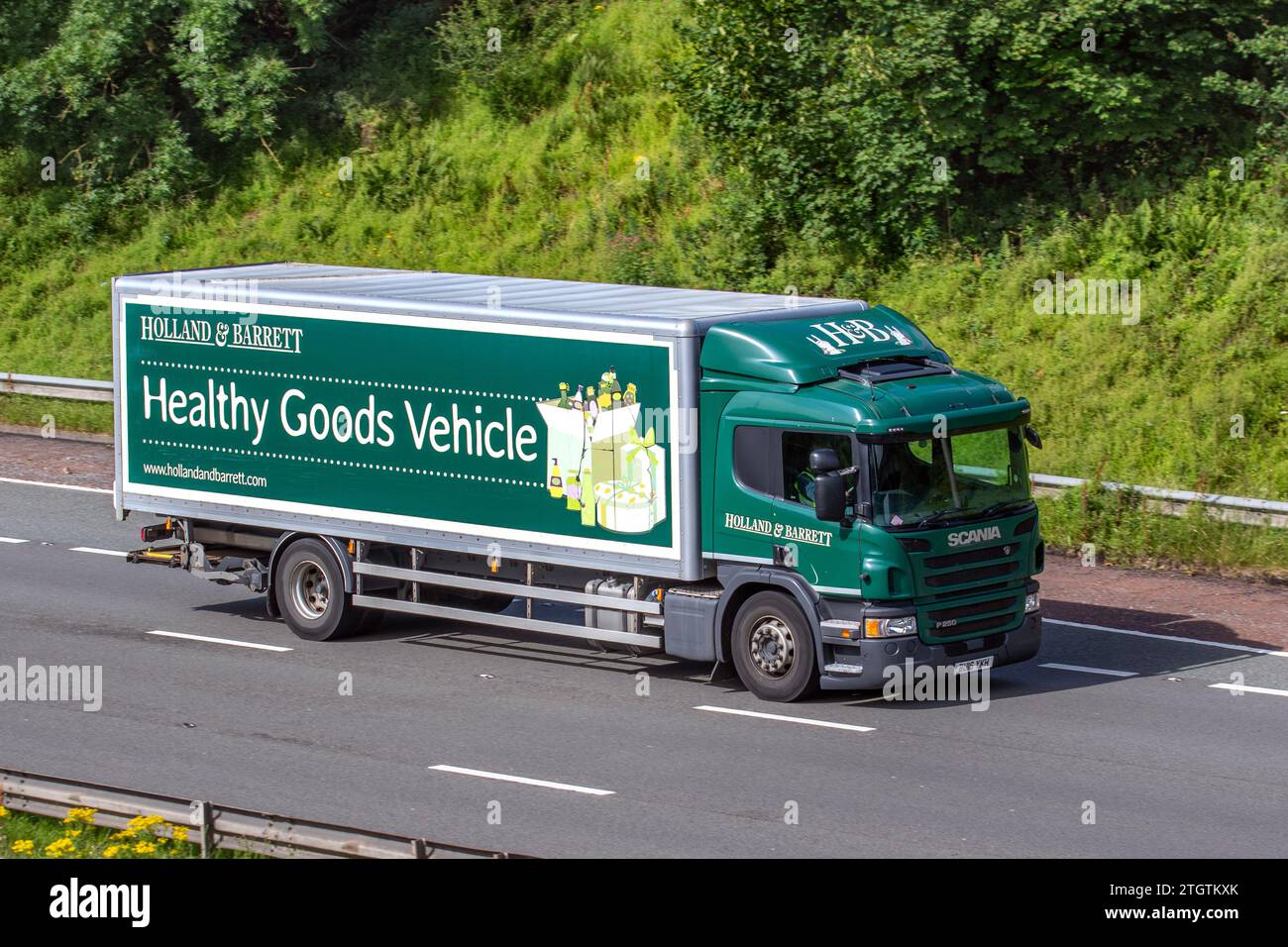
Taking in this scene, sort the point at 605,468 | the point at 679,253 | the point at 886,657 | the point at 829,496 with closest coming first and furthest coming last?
the point at 829,496, the point at 886,657, the point at 605,468, the point at 679,253

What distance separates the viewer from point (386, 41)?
35.5 meters

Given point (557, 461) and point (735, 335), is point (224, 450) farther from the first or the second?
point (735, 335)

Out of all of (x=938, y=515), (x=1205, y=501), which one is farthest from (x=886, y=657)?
(x=1205, y=501)

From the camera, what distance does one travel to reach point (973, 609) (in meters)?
14.8

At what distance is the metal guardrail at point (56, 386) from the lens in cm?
2808

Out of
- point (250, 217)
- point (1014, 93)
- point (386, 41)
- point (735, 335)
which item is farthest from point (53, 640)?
point (386, 41)

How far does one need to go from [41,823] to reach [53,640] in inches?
248

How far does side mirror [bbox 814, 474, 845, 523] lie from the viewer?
1409cm

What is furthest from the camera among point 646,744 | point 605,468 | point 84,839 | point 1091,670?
point 1091,670

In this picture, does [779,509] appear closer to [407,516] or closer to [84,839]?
[407,516]

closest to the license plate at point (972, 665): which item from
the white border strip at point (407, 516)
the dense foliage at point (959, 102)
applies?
the white border strip at point (407, 516)

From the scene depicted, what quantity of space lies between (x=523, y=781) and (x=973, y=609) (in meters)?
4.15

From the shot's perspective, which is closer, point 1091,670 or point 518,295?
point 1091,670

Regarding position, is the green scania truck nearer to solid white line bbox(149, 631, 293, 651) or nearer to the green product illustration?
the green product illustration
